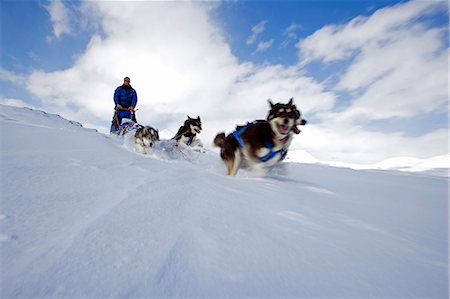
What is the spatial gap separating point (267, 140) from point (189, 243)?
122 inches

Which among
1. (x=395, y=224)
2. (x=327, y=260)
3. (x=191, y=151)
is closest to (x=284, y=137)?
(x=395, y=224)

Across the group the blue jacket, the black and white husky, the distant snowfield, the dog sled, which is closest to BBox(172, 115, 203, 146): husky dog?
the black and white husky

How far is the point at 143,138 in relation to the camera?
259 inches

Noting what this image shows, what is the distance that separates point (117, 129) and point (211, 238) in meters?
8.41

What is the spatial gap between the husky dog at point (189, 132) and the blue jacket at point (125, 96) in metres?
2.26

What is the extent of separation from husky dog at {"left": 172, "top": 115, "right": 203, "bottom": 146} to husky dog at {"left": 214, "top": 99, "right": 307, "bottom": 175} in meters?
4.12

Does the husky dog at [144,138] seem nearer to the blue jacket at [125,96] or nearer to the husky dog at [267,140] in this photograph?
the blue jacket at [125,96]

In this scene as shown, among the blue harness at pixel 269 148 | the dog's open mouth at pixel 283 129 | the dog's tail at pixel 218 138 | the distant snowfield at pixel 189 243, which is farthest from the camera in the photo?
the dog's tail at pixel 218 138

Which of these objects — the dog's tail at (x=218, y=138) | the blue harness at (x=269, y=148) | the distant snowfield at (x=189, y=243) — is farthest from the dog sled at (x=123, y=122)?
the distant snowfield at (x=189, y=243)

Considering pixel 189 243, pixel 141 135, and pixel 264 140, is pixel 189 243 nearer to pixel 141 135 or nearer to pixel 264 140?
pixel 264 140

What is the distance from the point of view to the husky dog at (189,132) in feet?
26.8

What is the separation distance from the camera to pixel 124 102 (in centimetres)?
862

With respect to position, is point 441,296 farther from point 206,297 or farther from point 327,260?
point 206,297

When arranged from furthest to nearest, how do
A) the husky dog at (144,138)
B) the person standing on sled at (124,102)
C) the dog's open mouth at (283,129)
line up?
the person standing on sled at (124,102), the husky dog at (144,138), the dog's open mouth at (283,129)
